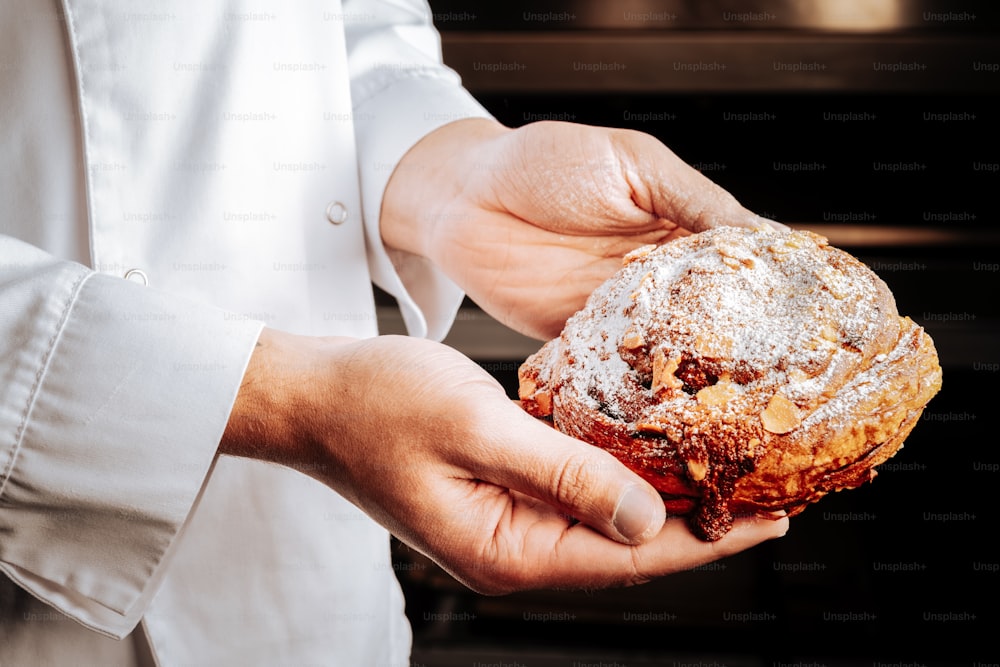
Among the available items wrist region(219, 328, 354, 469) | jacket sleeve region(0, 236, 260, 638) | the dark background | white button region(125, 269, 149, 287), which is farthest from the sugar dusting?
the dark background

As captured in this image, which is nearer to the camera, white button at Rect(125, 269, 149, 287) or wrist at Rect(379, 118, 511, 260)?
white button at Rect(125, 269, 149, 287)

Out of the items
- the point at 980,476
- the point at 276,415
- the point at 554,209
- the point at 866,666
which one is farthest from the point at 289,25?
the point at 980,476

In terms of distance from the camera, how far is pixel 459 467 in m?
0.84

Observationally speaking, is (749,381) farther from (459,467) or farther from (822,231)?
(822,231)

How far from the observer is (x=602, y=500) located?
2.56 ft

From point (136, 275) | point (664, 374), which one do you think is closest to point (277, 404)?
point (136, 275)

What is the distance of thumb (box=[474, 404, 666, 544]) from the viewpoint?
783 millimetres

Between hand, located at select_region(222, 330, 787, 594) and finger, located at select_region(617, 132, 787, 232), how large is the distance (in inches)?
15.7

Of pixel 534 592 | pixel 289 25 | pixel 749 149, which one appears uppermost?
pixel 289 25

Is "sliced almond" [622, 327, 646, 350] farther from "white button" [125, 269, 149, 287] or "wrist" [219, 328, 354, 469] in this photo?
"white button" [125, 269, 149, 287]

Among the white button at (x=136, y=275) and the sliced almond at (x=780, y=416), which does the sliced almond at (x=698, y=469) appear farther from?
the white button at (x=136, y=275)

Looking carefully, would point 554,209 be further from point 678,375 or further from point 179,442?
point 179,442

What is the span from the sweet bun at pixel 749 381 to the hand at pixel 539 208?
21cm

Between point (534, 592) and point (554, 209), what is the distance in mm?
933
